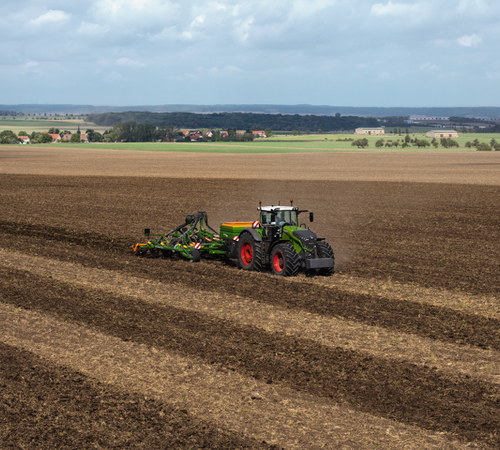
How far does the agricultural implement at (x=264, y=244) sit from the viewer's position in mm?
15883

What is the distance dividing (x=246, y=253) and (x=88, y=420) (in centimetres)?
946

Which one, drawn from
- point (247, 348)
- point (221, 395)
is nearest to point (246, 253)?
point (247, 348)

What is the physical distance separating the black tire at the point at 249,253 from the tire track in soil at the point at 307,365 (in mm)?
3641

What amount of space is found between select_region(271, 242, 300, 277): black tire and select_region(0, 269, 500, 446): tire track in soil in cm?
357

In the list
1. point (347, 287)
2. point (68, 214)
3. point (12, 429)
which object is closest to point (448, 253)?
point (347, 287)

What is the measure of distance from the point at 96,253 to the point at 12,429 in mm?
11907

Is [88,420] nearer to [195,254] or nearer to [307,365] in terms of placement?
[307,365]

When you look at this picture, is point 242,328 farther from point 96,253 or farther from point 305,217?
point 305,217

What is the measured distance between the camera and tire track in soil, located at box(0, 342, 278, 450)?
774 cm

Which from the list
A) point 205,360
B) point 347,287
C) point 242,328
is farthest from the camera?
point 347,287

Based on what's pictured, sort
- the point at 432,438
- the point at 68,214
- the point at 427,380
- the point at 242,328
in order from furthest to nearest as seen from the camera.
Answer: the point at 68,214, the point at 242,328, the point at 427,380, the point at 432,438

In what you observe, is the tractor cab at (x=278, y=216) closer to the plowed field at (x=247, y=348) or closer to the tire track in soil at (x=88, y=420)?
the plowed field at (x=247, y=348)

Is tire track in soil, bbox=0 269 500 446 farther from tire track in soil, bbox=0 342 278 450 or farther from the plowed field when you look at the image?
tire track in soil, bbox=0 342 278 450

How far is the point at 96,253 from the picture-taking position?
19.7m
